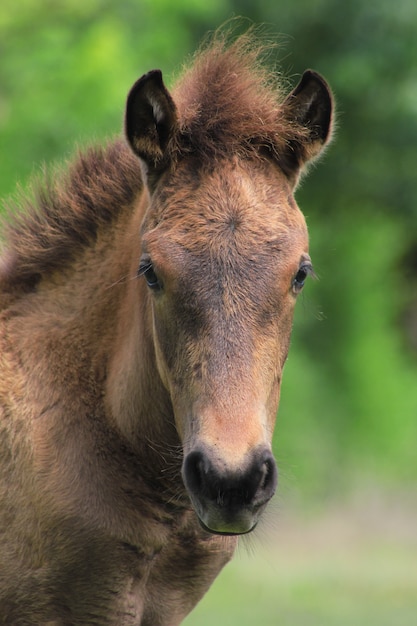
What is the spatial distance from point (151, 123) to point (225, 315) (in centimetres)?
103

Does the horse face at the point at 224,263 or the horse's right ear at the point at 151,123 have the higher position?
the horse's right ear at the point at 151,123

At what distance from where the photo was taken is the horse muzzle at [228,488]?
4.02 m

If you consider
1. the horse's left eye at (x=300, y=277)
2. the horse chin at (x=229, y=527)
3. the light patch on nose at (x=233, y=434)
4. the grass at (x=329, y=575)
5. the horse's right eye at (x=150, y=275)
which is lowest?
the grass at (x=329, y=575)

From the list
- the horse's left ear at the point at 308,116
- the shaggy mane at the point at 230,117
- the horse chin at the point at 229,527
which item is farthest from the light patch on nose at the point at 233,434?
the horse's left ear at the point at 308,116

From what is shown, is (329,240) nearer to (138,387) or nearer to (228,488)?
(138,387)

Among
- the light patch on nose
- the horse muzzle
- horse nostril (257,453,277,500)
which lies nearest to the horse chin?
the horse muzzle

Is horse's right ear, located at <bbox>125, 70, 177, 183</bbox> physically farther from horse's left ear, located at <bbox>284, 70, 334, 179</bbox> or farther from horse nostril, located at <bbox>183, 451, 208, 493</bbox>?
horse nostril, located at <bbox>183, 451, 208, 493</bbox>

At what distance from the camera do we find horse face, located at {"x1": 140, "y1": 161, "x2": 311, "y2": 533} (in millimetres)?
4102

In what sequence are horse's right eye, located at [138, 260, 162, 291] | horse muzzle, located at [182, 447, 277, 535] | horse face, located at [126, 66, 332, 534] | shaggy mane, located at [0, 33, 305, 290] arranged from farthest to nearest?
shaggy mane, located at [0, 33, 305, 290]
horse's right eye, located at [138, 260, 162, 291]
horse face, located at [126, 66, 332, 534]
horse muzzle, located at [182, 447, 277, 535]

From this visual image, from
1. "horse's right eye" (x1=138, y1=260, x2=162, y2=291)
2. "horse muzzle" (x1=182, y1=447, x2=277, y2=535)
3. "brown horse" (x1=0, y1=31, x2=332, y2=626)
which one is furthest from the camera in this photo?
"horse's right eye" (x1=138, y1=260, x2=162, y2=291)

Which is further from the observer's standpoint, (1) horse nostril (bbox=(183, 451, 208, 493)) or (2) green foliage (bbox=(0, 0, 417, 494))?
(2) green foliage (bbox=(0, 0, 417, 494))

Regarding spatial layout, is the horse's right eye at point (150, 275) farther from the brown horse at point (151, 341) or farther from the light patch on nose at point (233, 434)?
the light patch on nose at point (233, 434)

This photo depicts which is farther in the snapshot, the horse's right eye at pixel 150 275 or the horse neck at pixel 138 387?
the horse neck at pixel 138 387

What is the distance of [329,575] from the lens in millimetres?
16297
